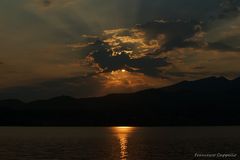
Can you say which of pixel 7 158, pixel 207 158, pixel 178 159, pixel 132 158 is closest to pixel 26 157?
pixel 7 158

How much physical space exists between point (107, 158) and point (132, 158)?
6.29 meters

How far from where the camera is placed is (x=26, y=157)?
109062 millimetres

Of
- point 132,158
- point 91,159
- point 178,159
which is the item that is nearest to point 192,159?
point 178,159

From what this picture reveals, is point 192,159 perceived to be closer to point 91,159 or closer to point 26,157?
point 91,159

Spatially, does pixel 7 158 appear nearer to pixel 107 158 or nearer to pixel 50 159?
pixel 50 159

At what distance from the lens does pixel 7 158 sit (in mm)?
106500

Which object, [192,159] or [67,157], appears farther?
[67,157]

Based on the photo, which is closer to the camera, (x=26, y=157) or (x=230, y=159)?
(x=230, y=159)

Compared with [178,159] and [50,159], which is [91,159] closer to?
[50,159]

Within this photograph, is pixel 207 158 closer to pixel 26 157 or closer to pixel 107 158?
pixel 107 158

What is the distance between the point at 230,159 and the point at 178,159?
40.1ft

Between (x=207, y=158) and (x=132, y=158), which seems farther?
(x=132, y=158)

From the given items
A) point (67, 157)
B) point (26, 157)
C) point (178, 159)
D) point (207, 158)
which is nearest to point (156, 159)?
point (178, 159)

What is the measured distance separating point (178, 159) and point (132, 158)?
1219 cm
